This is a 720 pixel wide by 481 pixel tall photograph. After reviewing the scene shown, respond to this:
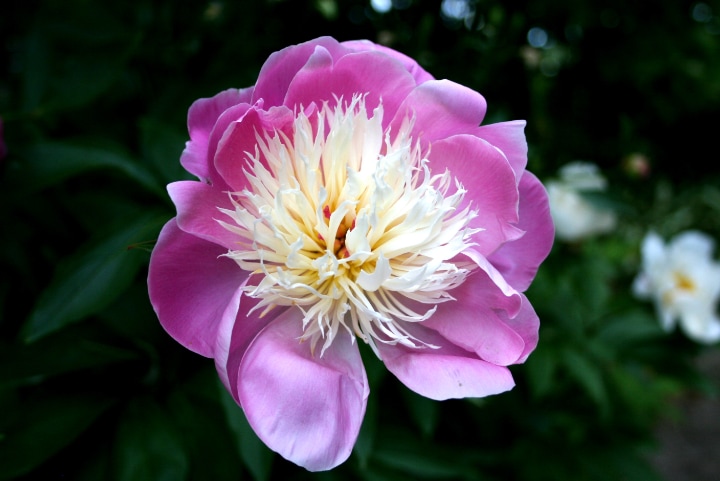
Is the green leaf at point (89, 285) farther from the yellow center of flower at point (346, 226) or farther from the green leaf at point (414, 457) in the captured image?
the green leaf at point (414, 457)

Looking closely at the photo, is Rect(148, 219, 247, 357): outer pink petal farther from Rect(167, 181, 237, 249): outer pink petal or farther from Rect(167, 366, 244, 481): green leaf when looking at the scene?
Rect(167, 366, 244, 481): green leaf

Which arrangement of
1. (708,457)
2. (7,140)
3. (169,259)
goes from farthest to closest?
(708,457) < (7,140) < (169,259)

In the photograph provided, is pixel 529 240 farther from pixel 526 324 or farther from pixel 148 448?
pixel 148 448

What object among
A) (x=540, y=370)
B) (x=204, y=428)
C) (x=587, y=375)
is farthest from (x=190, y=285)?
(x=587, y=375)

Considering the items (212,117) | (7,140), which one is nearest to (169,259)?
(212,117)

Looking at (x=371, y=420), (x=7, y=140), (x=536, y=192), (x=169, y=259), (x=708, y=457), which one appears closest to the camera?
(x=169, y=259)

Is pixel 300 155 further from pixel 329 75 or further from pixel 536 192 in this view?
pixel 536 192

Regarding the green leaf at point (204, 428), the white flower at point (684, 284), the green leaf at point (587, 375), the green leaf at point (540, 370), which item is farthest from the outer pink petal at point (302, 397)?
the white flower at point (684, 284)
